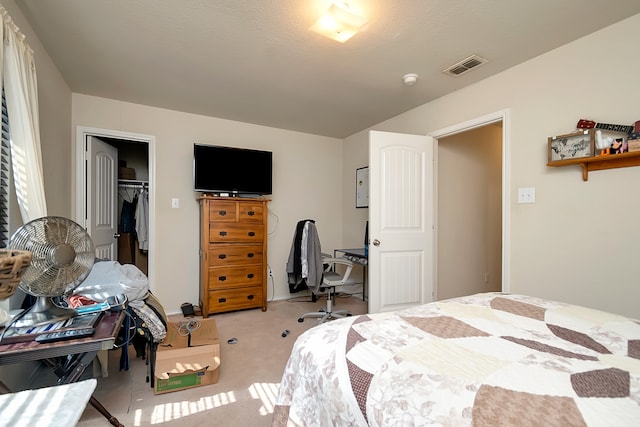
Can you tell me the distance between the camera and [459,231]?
11.0ft

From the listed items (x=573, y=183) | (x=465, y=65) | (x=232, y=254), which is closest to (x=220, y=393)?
(x=232, y=254)

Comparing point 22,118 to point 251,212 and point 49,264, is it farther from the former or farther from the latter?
point 251,212

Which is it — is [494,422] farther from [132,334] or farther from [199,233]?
[199,233]

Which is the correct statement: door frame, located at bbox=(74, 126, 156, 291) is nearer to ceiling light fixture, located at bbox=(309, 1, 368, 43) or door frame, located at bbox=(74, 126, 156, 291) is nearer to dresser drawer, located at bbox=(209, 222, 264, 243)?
dresser drawer, located at bbox=(209, 222, 264, 243)

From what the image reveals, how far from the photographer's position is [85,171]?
9.39 ft

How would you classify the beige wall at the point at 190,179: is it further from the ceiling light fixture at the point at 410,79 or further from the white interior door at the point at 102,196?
the ceiling light fixture at the point at 410,79

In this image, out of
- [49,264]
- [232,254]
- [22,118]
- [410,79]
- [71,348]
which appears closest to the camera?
[71,348]

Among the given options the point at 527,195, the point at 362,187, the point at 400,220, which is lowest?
the point at 400,220

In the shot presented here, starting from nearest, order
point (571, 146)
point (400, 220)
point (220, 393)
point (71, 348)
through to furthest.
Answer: point (71, 348), point (220, 393), point (571, 146), point (400, 220)

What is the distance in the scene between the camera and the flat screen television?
3.26 meters

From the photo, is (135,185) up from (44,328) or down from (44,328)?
up

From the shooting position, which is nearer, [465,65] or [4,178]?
[4,178]

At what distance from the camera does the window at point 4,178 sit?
1479 millimetres

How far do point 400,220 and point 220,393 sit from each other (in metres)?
2.07
